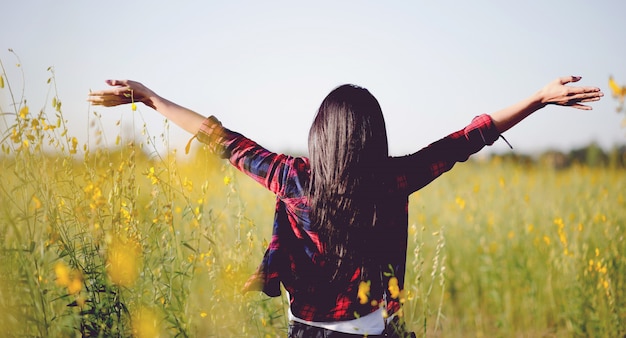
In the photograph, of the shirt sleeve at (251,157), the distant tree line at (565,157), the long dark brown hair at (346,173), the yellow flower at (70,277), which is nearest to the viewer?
the yellow flower at (70,277)

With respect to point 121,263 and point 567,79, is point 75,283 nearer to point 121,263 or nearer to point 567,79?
point 121,263

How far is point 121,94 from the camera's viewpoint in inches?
85.4

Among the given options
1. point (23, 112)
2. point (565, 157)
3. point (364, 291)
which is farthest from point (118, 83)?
point (565, 157)

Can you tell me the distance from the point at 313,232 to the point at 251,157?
1.19ft

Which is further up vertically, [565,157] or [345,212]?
[345,212]

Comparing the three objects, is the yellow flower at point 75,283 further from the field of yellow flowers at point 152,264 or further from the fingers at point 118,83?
the fingers at point 118,83

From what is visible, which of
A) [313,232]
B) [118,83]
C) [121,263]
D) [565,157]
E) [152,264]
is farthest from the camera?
[565,157]

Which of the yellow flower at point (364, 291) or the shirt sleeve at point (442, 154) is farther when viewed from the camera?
the shirt sleeve at point (442, 154)

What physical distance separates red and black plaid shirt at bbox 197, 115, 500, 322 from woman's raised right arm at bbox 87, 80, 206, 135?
27 centimetres

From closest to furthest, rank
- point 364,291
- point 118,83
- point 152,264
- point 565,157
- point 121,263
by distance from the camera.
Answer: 1. point 364,291
2. point 121,263
3. point 118,83
4. point 152,264
5. point 565,157

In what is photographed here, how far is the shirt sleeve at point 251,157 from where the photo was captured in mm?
1937

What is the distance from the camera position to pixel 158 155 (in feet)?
7.68

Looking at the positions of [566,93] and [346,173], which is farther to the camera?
[566,93]

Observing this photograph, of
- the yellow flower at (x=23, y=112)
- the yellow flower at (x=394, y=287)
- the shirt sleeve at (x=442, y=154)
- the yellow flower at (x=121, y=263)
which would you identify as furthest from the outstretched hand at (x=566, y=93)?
the yellow flower at (x=23, y=112)
